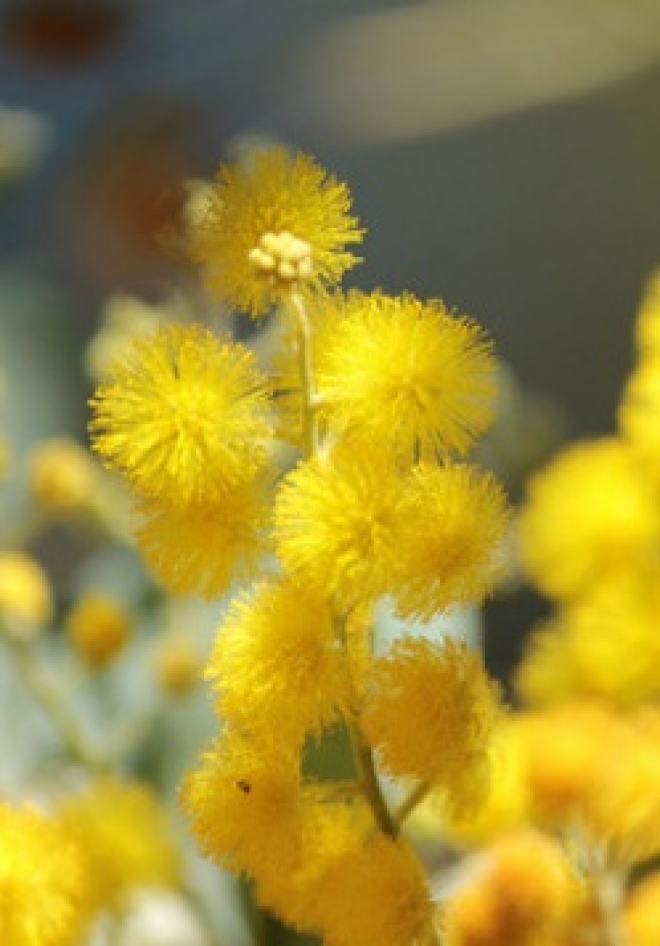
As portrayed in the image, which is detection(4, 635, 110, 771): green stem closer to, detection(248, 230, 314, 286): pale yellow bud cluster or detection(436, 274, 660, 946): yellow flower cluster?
detection(436, 274, 660, 946): yellow flower cluster

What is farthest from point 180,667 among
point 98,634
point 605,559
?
point 605,559

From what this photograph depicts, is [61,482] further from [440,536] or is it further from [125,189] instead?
[440,536]

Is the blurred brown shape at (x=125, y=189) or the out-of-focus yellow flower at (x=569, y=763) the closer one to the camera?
the out-of-focus yellow flower at (x=569, y=763)


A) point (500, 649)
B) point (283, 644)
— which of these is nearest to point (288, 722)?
point (283, 644)

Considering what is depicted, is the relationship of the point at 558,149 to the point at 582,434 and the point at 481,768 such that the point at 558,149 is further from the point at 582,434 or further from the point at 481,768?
the point at 481,768

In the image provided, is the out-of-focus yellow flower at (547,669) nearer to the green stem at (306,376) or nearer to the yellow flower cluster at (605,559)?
the yellow flower cluster at (605,559)

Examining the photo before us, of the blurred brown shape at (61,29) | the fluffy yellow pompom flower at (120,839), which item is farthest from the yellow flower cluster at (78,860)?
the blurred brown shape at (61,29)
